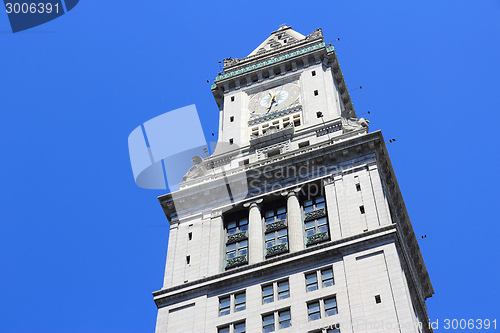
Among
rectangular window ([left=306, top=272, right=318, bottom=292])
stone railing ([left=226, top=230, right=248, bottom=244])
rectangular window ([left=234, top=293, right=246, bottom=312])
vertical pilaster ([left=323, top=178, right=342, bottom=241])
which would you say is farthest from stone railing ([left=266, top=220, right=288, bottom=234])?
rectangular window ([left=234, top=293, right=246, bottom=312])

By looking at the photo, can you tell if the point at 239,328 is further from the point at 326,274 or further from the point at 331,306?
the point at 326,274

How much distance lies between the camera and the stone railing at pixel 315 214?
2655 inches

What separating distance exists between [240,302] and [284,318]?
421 centimetres

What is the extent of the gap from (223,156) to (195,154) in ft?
10.2

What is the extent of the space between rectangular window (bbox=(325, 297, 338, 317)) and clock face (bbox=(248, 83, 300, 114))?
3018 cm

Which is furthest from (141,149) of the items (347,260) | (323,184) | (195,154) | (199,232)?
(347,260)

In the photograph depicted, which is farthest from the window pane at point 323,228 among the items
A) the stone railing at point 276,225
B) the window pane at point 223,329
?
the window pane at point 223,329

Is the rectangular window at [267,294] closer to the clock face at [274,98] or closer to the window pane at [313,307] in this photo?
the window pane at [313,307]

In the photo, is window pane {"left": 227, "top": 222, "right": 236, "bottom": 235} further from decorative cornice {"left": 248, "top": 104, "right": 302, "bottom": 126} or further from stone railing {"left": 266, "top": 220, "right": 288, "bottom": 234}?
decorative cornice {"left": 248, "top": 104, "right": 302, "bottom": 126}

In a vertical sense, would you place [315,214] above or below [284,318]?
above

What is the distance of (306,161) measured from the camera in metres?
72.0

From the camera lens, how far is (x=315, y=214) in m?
67.7

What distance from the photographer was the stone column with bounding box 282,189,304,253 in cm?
6493

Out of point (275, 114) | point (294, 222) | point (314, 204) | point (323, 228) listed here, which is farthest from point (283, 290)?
point (275, 114)
